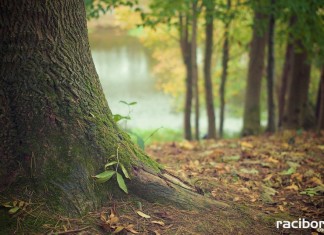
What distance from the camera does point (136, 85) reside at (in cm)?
2569

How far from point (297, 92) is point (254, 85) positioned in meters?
1.19

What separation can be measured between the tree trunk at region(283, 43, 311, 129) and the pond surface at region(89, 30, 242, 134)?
12002 mm

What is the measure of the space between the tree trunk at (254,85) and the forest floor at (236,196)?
4.19 m

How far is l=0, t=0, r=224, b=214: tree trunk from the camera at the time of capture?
262 centimetres

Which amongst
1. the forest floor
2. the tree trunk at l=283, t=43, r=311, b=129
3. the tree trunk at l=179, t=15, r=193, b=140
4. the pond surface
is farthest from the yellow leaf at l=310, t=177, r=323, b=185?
the pond surface

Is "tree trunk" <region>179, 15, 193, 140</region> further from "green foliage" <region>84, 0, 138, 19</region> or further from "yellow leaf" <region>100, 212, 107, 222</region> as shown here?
"yellow leaf" <region>100, 212, 107, 222</region>

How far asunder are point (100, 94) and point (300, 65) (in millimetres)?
8152

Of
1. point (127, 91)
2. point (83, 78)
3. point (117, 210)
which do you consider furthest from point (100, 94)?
point (127, 91)

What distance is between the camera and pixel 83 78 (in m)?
2.90

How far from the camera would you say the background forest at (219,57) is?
714 centimetres

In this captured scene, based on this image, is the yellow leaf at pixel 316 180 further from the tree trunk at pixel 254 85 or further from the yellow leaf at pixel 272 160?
the tree trunk at pixel 254 85

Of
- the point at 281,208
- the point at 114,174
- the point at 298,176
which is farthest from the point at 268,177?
the point at 114,174

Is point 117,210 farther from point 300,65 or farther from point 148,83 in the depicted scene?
point 148,83

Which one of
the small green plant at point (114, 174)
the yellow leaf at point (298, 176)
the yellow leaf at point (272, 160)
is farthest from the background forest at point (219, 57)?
the yellow leaf at point (272, 160)
